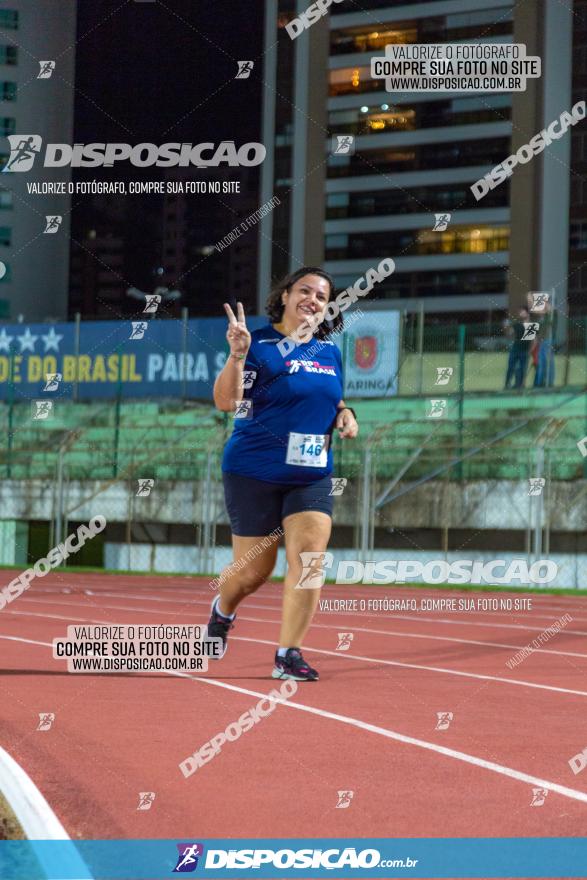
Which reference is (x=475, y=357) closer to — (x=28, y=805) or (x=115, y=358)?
(x=115, y=358)

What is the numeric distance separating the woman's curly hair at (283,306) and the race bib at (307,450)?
54 centimetres

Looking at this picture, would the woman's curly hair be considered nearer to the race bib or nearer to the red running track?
the race bib

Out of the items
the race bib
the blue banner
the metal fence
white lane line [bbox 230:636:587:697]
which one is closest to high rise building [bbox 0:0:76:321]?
the blue banner

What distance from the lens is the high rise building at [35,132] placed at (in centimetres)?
3800

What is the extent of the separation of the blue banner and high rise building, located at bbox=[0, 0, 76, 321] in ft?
11.6

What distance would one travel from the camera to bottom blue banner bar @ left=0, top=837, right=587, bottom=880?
153 inches

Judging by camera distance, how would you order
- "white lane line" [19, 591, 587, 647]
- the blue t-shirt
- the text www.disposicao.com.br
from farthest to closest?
"white lane line" [19, 591, 587, 647], the text www.disposicao.com.br, the blue t-shirt

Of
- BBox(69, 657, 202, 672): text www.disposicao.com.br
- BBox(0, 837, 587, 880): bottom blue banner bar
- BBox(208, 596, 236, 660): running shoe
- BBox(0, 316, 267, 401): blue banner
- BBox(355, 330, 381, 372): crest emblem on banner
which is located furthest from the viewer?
BBox(0, 316, 267, 401): blue banner

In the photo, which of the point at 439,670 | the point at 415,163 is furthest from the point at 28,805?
the point at 415,163

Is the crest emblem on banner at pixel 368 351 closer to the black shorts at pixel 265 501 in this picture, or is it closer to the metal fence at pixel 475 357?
the metal fence at pixel 475 357

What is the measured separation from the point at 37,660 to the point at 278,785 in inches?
176

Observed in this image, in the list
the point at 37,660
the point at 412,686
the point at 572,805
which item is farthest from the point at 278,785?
the point at 37,660

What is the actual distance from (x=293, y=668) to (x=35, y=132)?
1392 inches

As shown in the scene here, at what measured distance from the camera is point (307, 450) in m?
7.69
